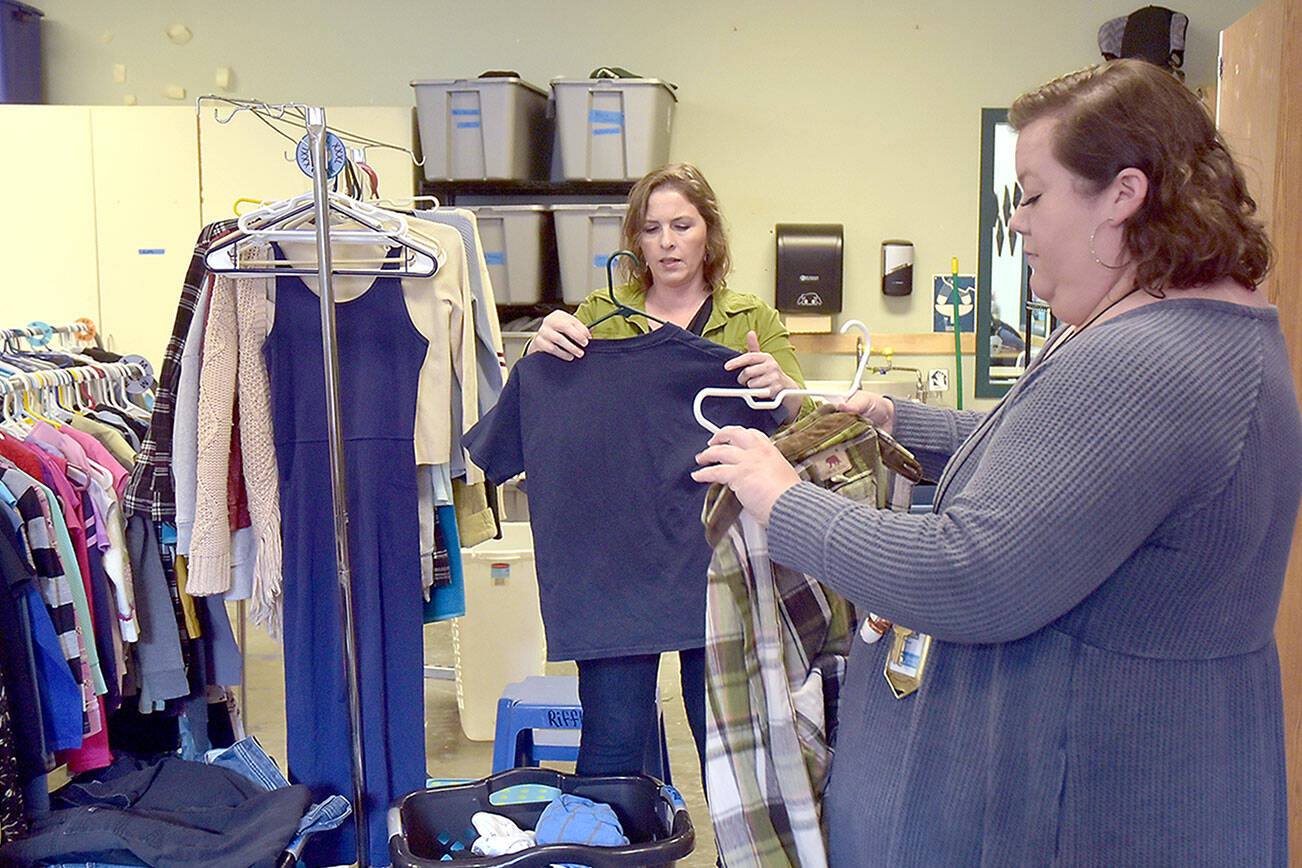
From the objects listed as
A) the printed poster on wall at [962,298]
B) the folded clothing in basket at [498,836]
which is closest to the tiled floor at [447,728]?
the folded clothing in basket at [498,836]

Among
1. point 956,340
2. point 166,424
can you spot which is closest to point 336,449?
point 166,424

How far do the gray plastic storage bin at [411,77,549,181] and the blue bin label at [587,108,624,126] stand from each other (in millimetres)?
Result: 325

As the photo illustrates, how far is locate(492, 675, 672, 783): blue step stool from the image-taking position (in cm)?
253

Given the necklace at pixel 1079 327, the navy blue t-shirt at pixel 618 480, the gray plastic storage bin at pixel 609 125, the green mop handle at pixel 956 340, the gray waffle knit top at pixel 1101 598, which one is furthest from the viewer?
the green mop handle at pixel 956 340

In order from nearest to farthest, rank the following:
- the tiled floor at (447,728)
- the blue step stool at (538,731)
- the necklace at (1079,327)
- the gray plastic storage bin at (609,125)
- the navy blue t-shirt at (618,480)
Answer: the necklace at (1079,327) → the navy blue t-shirt at (618,480) → the blue step stool at (538,731) → the tiled floor at (447,728) → the gray plastic storage bin at (609,125)

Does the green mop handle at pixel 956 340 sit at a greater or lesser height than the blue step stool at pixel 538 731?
greater

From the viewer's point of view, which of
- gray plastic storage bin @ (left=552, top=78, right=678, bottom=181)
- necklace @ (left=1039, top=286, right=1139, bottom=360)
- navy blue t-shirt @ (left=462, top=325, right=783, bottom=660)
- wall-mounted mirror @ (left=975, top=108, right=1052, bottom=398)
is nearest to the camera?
necklace @ (left=1039, top=286, right=1139, bottom=360)

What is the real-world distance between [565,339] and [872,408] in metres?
0.57

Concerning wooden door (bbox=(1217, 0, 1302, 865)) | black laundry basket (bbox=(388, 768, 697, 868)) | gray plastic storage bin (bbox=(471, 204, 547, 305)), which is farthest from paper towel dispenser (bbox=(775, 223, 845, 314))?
black laundry basket (bbox=(388, 768, 697, 868))

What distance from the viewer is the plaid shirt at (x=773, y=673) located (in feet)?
4.43

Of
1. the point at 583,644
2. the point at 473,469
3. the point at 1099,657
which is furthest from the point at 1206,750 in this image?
the point at 473,469

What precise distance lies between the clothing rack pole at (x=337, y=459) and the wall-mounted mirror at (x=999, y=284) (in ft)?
12.4

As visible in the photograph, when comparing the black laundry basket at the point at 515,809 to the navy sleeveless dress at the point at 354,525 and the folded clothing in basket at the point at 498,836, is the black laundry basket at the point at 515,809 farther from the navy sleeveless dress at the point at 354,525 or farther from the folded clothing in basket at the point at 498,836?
the navy sleeveless dress at the point at 354,525

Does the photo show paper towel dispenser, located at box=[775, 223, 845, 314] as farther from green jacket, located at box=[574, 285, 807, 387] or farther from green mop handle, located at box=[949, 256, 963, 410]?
green jacket, located at box=[574, 285, 807, 387]
